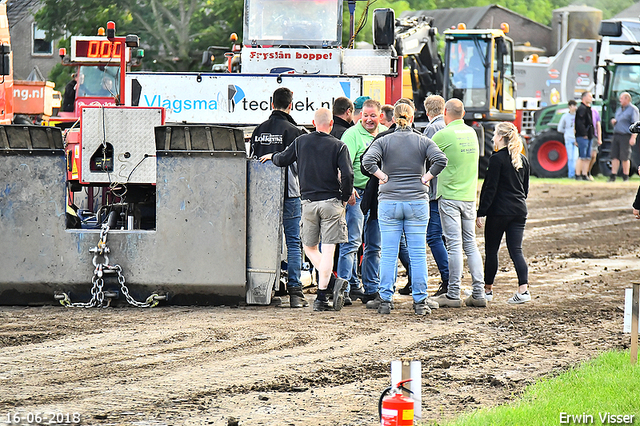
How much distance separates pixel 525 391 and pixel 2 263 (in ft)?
17.6

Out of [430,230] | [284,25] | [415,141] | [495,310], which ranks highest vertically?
[284,25]

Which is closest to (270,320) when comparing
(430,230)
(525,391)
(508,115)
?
(430,230)

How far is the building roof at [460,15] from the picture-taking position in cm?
5038

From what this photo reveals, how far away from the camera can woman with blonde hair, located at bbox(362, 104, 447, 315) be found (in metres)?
9.30

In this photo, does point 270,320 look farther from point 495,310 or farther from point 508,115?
point 508,115

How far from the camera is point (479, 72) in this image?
25.5 meters

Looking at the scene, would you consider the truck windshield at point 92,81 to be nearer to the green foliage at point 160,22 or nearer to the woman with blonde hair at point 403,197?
the green foliage at point 160,22

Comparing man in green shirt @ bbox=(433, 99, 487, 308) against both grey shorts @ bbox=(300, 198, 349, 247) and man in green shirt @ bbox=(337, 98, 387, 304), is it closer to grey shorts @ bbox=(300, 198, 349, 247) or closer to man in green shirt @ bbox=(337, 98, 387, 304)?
man in green shirt @ bbox=(337, 98, 387, 304)

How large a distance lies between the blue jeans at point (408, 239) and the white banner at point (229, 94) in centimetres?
288

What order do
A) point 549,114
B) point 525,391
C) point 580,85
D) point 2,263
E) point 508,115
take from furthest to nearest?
1. point 580,85
2. point 549,114
3. point 508,115
4. point 2,263
5. point 525,391

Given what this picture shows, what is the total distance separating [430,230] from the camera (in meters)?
10.3

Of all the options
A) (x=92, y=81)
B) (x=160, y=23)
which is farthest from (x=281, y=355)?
(x=160, y=23)

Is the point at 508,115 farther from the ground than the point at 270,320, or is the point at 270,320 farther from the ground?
the point at 508,115

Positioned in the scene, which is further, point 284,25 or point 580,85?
point 580,85
